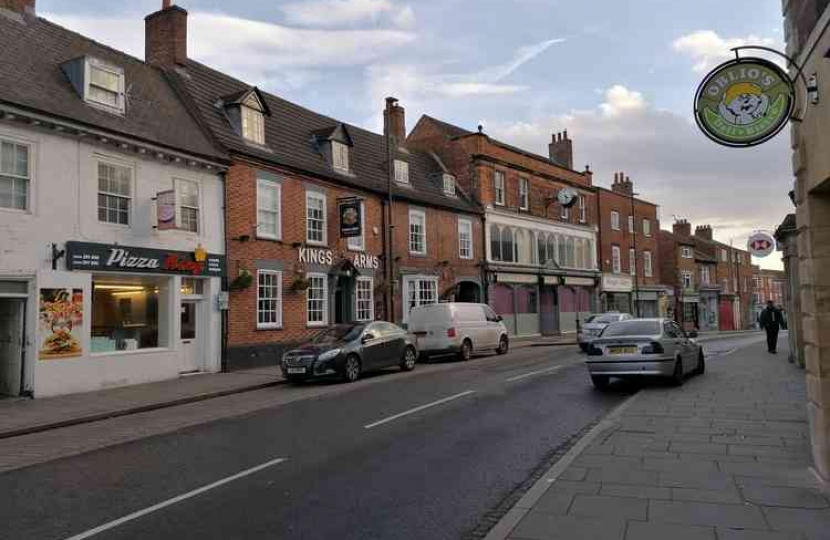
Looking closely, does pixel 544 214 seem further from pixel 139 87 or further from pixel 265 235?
pixel 139 87

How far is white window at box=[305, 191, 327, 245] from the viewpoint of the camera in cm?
2208

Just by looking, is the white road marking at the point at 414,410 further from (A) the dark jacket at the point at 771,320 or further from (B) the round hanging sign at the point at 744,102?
(A) the dark jacket at the point at 771,320

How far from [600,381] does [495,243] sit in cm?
2033

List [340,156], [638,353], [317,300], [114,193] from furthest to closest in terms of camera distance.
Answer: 1. [340,156]
2. [317,300]
3. [114,193]
4. [638,353]

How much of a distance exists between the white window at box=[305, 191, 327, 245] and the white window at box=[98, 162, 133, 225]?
672cm

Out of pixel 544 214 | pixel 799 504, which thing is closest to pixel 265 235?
pixel 799 504

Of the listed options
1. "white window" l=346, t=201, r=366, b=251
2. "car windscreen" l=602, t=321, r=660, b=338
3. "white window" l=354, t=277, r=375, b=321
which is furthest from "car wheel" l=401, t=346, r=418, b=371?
"car windscreen" l=602, t=321, r=660, b=338

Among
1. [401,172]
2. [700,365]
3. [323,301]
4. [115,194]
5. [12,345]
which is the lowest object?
[700,365]

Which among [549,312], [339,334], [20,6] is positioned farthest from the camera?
[549,312]

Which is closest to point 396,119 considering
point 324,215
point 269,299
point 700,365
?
point 324,215

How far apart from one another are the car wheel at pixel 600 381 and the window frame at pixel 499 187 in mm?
21265

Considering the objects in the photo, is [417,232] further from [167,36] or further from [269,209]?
[167,36]

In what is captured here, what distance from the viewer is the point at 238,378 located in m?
16.8

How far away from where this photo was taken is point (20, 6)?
56.9 ft
